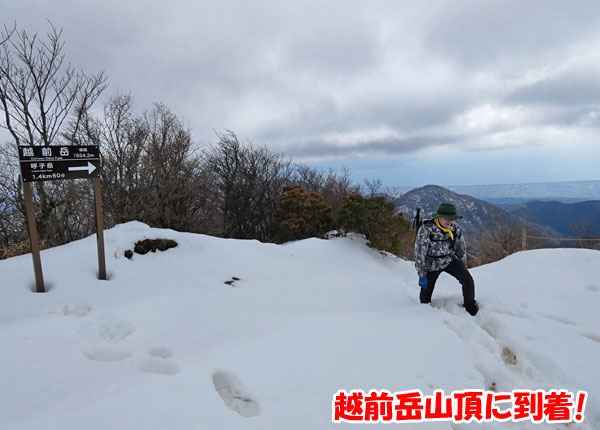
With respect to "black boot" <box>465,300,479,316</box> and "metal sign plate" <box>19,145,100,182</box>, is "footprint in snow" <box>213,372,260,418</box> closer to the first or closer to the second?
"black boot" <box>465,300,479,316</box>

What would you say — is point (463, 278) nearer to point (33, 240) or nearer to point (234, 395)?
point (234, 395)

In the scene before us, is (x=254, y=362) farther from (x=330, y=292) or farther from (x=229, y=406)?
(x=330, y=292)

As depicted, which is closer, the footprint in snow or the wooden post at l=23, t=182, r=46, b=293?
the footprint in snow

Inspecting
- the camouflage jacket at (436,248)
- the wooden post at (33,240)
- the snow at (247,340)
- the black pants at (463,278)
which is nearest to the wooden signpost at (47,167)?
the wooden post at (33,240)

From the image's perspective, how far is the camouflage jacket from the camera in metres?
4.19

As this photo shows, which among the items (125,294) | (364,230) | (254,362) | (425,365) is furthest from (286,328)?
(364,230)

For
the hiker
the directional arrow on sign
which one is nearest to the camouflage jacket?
the hiker

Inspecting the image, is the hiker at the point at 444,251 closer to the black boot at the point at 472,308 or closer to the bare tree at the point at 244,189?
the black boot at the point at 472,308

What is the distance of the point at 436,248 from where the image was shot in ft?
13.8
